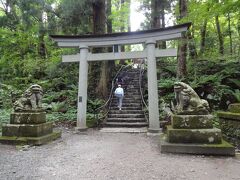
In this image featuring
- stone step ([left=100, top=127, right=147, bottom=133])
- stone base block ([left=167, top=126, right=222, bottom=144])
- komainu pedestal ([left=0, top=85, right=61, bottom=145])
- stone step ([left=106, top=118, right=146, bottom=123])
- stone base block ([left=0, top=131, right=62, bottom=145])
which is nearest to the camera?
stone base block ([left=167, top=126, right=222, bottom=144])

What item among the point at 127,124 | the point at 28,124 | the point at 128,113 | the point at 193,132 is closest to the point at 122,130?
the point at 127,124

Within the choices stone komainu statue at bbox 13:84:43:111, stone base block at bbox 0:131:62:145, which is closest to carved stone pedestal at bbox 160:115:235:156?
stone base block at bbox 0:131:62:145

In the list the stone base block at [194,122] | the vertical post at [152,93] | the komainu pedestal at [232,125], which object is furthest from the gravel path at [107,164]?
the komainu pedestal at [232,125]

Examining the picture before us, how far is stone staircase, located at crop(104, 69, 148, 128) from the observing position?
10.1m

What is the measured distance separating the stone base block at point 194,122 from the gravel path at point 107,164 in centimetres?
75

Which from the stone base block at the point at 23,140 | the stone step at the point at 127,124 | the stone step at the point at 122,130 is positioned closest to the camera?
the stone base block at the point at 23,140

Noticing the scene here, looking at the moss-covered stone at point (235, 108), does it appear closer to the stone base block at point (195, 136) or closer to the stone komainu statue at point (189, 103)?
the stone komainu statue at point (189, 103)

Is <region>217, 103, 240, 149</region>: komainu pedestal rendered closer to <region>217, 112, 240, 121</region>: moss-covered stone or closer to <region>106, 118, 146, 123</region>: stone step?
<region>217, 112, 240, 121</region>: moss-covered stone

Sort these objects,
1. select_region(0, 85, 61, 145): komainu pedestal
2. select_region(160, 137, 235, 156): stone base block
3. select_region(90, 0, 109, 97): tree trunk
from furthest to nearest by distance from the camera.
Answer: select_region(90, 0, 109, 97): tree trunk
select_region(0, 85, 61, 145): komainu pedestal
select_region(160, 137, 235, 156): stone base block

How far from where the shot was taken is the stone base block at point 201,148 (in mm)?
5105

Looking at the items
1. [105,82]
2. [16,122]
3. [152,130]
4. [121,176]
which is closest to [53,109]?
[105,82]

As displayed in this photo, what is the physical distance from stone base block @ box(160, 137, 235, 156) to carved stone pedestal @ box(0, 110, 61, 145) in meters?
3.58

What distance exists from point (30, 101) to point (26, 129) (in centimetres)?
89

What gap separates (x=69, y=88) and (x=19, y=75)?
4346mm
